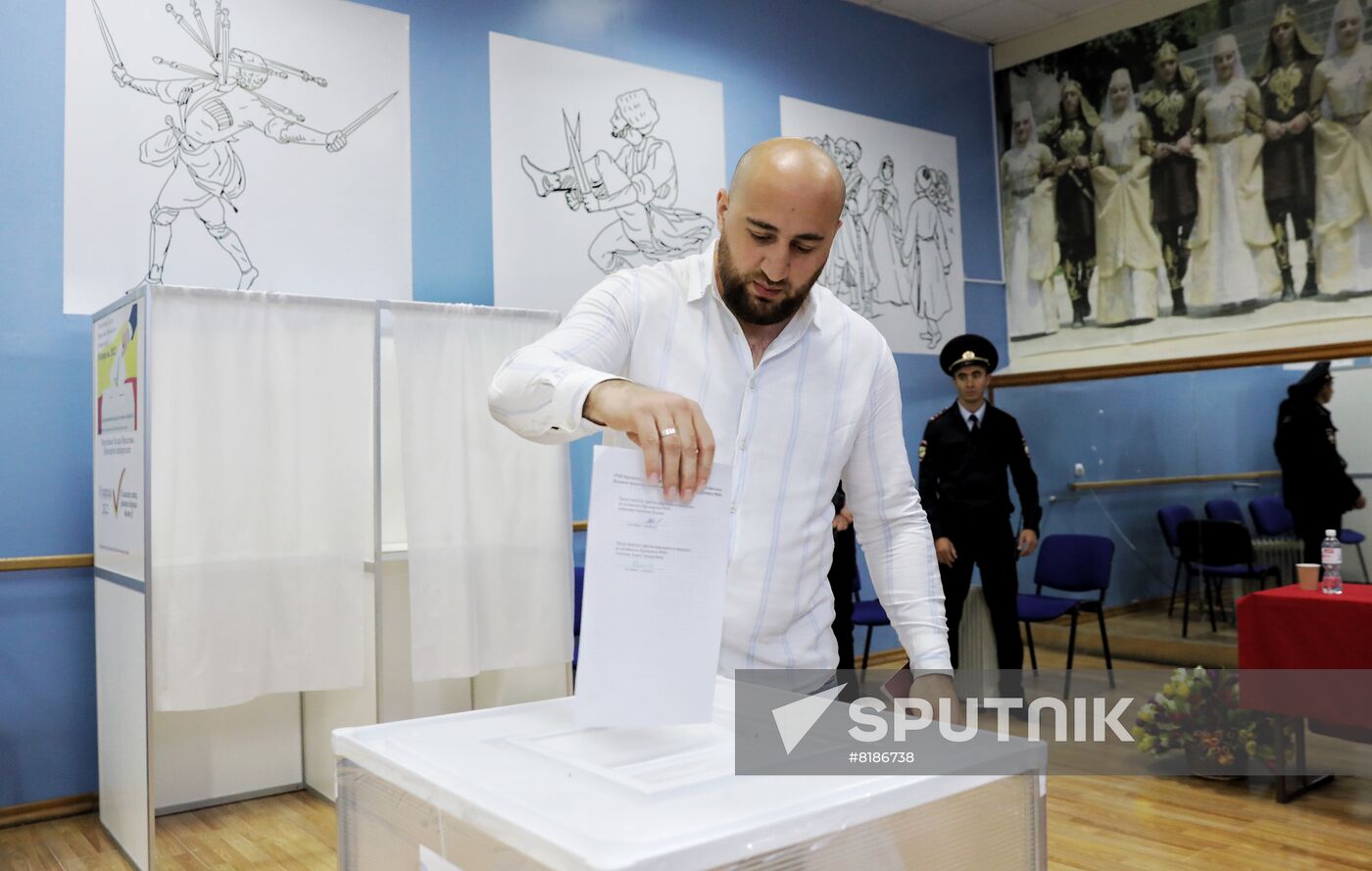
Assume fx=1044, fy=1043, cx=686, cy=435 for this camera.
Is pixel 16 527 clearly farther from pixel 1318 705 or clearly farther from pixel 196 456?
pixel 1318 705

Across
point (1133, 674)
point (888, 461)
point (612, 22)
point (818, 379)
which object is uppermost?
point (612, 22)

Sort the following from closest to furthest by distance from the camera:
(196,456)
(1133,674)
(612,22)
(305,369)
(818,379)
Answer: (818,379)
(196,456)
(305,369)
(612,22)
(1133,674)

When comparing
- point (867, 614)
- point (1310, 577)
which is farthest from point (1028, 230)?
point (1310, 577)

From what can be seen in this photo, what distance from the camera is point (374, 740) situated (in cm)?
98

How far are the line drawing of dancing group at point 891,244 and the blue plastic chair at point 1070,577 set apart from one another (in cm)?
149

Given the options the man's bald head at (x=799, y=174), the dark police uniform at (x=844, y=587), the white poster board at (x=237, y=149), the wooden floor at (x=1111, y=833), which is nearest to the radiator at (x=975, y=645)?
the dark police uniform at (x=844, y=587)

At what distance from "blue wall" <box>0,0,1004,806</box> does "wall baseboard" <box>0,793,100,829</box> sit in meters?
0.03

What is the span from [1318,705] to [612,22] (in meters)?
4.01

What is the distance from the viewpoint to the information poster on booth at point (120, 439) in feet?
10.1

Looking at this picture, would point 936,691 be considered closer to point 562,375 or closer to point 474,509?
point 562,375

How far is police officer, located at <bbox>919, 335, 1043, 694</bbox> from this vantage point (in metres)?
4.82

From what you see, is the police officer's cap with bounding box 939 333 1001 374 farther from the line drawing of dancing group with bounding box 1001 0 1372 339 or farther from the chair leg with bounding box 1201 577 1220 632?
the chair leg with bounding box 1201 577 1220 632

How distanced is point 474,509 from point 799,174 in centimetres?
264

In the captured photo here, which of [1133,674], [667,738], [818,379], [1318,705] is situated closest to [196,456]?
[818,379]
